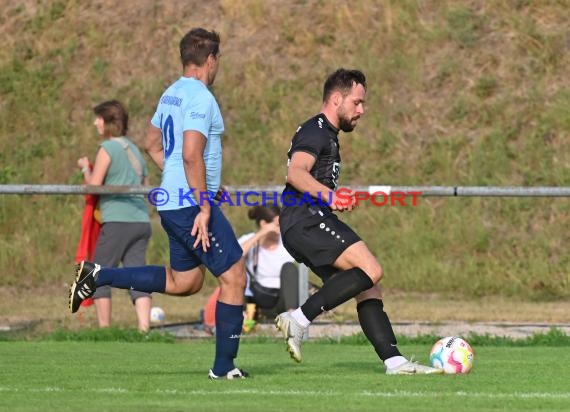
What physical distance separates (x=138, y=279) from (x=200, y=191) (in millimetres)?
979

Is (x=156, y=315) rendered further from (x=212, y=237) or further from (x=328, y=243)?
(x=212, y=237)

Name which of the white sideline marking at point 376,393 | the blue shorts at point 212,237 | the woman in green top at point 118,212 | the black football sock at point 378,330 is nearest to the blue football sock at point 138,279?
the blue shorts at point 212,237

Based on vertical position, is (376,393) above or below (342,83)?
below

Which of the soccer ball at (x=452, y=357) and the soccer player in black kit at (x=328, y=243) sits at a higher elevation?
the soccer player in black kit at (x=328, y=243)

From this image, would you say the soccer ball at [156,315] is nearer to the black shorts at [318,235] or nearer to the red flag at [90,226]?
the red flag at [90,226]

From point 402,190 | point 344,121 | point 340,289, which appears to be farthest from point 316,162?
point 402,190

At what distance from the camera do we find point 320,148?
30.7 ft

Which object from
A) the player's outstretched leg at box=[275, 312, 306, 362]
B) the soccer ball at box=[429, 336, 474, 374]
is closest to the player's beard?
the player's outstretched leg at box=[275, 312, 306, 362]

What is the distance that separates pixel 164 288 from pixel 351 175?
12.3m

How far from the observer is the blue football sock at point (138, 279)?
9477 millimetres

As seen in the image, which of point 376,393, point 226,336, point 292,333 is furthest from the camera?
point 292,333

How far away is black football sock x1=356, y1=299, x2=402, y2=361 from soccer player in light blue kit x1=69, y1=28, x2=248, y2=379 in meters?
0.87

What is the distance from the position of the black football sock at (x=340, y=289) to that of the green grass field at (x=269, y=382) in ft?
1.53

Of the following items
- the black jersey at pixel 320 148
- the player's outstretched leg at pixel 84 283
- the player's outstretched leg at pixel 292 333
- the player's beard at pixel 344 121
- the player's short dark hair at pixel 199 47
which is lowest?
the player's outstretched leg at pixel 292 333
